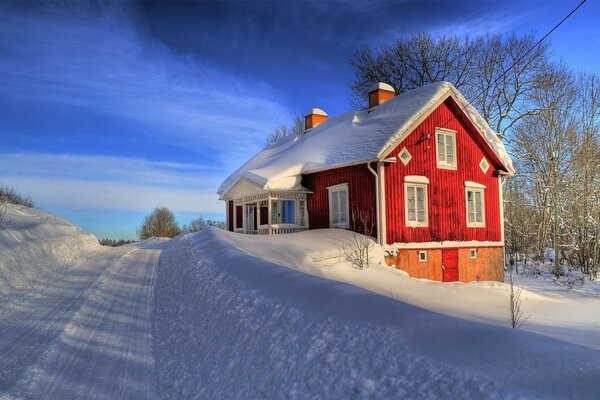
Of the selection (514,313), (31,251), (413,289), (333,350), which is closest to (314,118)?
(413,289)

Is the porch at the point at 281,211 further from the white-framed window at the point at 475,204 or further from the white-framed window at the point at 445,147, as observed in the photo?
the white-framed window at the point at 475,204

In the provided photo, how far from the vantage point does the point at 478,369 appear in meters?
3.15

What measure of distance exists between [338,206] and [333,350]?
1302 centimetres

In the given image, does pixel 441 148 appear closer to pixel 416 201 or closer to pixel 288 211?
pixel 416 201

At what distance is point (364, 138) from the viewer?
55.2 ft

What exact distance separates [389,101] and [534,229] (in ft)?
56.1

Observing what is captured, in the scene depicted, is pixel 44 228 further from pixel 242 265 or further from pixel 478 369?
pixel 478 369

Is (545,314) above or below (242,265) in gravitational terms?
below

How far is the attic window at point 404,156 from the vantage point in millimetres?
15977

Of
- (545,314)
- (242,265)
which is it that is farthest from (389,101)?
(242,265)

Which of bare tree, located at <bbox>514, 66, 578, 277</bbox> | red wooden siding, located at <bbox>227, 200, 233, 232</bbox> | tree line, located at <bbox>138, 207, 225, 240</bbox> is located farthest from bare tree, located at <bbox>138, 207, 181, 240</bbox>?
bare tree, located at <bbox>514, 66, 578, 277</bbox>

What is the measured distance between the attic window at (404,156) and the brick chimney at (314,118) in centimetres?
935

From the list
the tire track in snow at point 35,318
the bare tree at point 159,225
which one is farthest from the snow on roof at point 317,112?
the bare tree at point 159,225

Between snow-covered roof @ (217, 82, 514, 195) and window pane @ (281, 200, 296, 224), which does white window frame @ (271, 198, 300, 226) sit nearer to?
window pane @ (281, 200, 296, 224)
